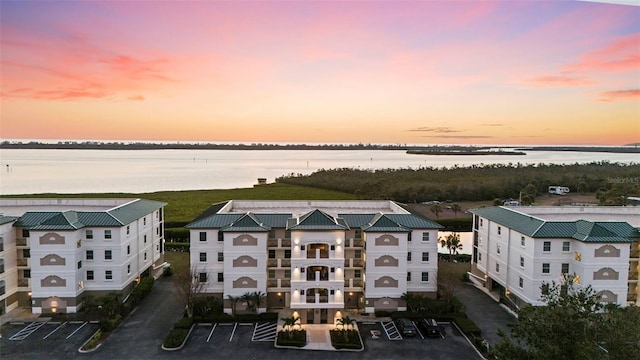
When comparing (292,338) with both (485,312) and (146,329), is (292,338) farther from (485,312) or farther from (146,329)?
(485,312)

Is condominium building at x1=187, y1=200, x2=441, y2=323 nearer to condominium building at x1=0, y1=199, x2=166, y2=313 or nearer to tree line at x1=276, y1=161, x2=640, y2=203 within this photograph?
condominium building at x1=0, y1=199, x2=166, y2=313

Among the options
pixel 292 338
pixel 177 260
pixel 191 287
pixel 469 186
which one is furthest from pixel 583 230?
pixel 469 186

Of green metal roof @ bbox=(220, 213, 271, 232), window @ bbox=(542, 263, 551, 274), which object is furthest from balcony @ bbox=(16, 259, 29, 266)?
window @ bbox=(542, 263, 551, 274)

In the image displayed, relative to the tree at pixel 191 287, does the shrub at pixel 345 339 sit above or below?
below

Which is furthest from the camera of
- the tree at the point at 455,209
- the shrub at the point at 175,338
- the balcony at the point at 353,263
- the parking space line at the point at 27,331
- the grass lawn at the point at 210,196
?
the grass lawn at the point at 210,196

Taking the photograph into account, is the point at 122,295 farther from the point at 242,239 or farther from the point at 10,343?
the point at 242,239

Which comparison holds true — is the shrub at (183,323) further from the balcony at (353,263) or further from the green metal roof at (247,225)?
the balcony at (353,263)

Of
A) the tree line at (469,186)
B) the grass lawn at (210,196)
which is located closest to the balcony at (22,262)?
the grass lawn at (210,196)
